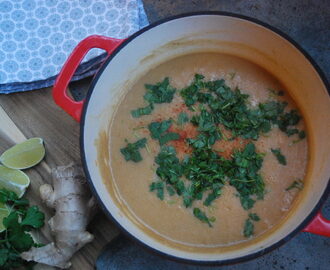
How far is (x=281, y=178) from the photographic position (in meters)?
1.83

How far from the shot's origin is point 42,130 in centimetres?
201

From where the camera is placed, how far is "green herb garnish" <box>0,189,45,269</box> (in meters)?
1.88

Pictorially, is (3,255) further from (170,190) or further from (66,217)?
(170,190)

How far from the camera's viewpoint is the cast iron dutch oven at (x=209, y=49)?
1.68 m

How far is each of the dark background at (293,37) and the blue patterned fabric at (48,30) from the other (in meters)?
0.13

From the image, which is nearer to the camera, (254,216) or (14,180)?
(254,216)

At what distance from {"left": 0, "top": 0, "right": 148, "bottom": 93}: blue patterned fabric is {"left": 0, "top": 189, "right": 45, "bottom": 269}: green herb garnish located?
0.44 m

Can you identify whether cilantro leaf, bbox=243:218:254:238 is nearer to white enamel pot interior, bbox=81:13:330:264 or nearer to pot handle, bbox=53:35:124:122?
white enamel pot interior, bbox=81:13:330:264

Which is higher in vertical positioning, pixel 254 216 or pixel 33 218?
pixel 254 216

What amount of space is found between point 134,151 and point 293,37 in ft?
2.61

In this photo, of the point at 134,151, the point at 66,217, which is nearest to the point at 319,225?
the point at 134,151

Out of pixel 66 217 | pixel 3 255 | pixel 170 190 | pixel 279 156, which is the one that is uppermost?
pixel 279 156

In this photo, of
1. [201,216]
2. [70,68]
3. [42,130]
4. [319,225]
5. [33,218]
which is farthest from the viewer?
[42,130]

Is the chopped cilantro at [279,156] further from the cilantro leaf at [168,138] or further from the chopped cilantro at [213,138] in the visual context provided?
the cilantro leaf at [168,138]
